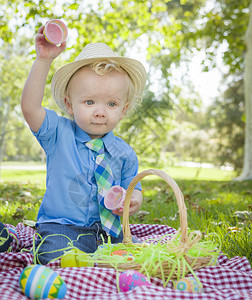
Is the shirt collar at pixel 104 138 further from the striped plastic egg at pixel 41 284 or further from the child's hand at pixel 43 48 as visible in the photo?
the striped plastic egg at pixel 41 284

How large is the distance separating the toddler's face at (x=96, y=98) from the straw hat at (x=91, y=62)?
52 millimetres

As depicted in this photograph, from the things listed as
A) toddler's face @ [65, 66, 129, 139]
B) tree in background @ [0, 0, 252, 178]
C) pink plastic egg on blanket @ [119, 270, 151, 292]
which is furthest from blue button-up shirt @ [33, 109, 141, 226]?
tree in background @ [0, 0, 252, 178]

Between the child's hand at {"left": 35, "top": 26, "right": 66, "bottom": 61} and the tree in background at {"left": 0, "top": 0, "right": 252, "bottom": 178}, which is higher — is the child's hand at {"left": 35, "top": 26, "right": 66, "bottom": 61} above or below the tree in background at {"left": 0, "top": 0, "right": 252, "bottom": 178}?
below

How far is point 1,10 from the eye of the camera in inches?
238

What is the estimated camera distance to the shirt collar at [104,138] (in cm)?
208

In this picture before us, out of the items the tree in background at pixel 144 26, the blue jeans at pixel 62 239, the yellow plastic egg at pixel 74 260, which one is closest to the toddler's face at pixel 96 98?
the blue jeans at pixel 62 239

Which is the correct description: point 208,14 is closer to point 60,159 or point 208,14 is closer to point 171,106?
point 171,106

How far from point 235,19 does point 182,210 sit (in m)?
7.86

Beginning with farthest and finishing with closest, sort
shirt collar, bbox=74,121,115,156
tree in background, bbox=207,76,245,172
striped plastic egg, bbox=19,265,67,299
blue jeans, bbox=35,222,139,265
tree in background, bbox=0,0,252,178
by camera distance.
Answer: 1. tree in background, bbox=207,76,245,172
2. tree in background, bbox=0,0,252,178
3. shirt collar, bbox=74,121,115,156
4. blue jeans, bbox=35,222,139,265
5. striped plastic egg, bbox=19,265,67,299

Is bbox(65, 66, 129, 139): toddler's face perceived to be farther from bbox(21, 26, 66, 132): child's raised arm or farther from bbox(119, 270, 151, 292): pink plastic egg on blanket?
bbox(119, 270, 151, 292): pink plastic egg on blanket

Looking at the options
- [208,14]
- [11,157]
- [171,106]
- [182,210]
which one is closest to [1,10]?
[171,106]

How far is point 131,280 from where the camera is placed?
1.32 metres

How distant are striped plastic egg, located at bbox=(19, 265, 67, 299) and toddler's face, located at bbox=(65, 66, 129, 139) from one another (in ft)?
3.19

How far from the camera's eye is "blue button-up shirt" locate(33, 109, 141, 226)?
1.94 m
